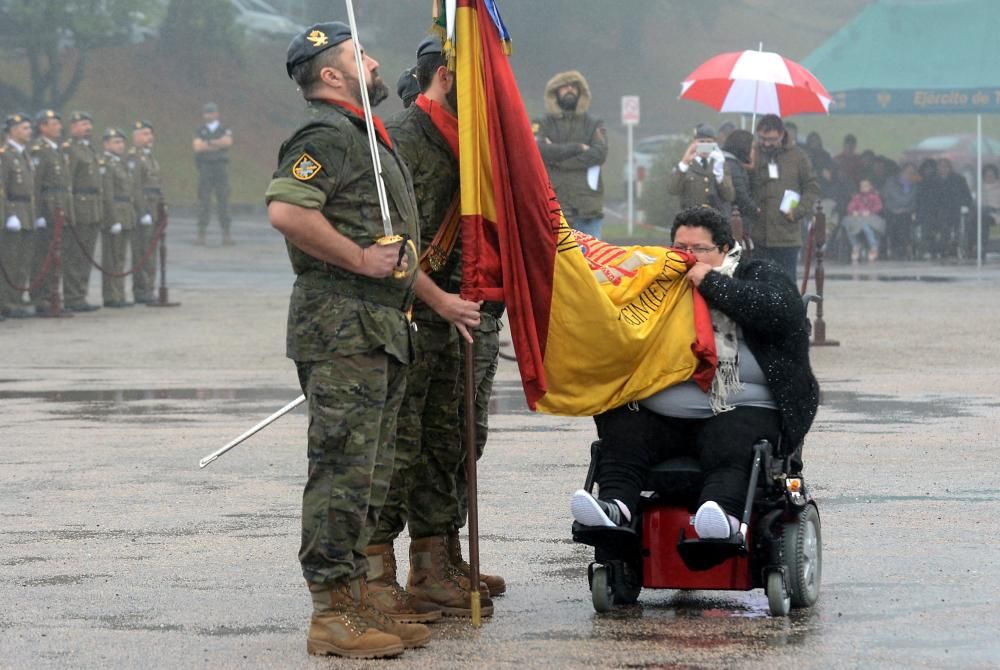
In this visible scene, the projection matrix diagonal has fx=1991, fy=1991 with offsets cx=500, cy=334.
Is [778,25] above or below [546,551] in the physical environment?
above

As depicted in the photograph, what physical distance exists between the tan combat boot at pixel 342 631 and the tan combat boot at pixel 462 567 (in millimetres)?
875

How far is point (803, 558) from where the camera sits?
6.54 m

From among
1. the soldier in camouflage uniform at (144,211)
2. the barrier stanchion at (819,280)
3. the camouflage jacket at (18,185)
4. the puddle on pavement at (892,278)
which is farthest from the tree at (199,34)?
the barrier stanchion at (819,280)

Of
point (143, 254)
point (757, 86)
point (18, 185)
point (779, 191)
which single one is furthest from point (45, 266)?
point (779, 191)

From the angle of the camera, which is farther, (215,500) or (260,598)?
(215,500)

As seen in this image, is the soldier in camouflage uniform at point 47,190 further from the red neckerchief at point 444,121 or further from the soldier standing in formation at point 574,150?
the red neckerchief at point 444,121

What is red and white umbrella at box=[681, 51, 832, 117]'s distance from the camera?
17703 millimetres

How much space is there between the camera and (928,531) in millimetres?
8039

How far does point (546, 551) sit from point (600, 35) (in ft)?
201

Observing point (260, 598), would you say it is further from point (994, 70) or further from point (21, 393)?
point (994, 70)

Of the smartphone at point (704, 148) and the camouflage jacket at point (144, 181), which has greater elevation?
the smartphone at point (704, 148)

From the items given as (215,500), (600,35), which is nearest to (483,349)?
(215,500)

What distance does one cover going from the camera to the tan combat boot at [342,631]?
19.6ft

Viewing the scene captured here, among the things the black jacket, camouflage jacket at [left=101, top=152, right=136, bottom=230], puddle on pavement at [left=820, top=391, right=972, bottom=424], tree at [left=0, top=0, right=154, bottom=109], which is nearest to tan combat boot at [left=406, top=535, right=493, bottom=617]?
the black jacket
